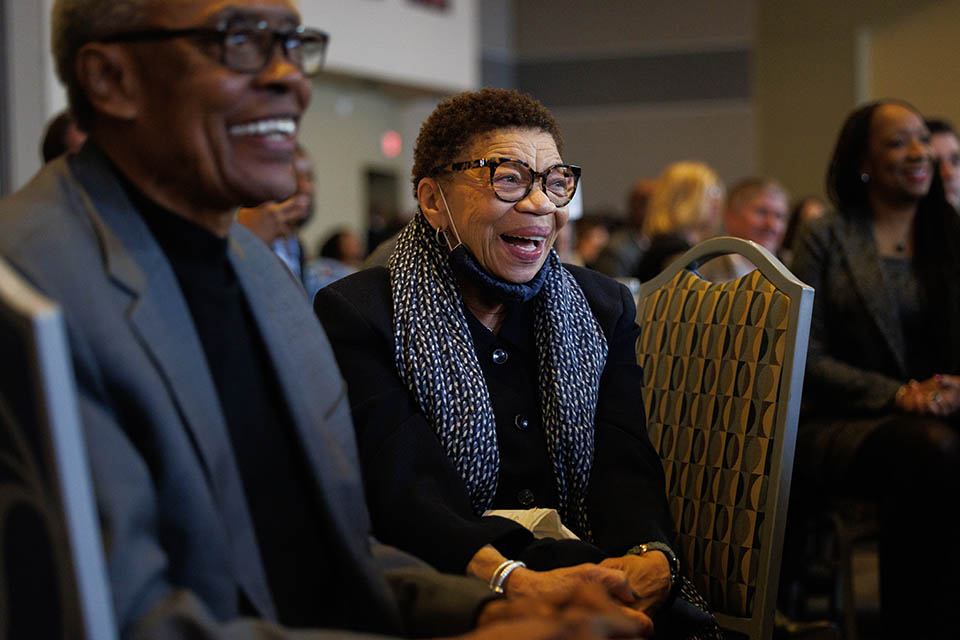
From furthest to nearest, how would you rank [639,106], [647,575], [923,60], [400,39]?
[639,106], [923,60], [400,39], [647,575]

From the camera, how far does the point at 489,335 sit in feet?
6.56

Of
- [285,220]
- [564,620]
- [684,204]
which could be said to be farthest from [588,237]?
[564,620]

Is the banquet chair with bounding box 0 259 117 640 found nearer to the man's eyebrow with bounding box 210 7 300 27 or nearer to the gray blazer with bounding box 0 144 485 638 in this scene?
the gray blazer with bounding box 0 144 485 638

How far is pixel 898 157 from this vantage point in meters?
3.18

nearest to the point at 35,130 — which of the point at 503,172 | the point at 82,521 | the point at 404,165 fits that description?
the point at 503,172

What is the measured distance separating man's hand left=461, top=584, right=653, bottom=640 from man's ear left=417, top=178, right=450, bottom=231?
1.00 metres

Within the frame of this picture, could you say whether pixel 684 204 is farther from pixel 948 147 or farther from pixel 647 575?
pixel 647 575

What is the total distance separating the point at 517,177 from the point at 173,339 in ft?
3.35

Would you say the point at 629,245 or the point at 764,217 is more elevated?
the point at 764,217

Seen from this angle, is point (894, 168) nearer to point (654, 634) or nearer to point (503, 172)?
point (503, 172)

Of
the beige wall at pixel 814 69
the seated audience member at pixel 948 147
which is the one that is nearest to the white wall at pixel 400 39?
Result: the beige wall at pixel 814 69

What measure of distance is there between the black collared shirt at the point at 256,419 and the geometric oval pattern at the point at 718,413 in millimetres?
904

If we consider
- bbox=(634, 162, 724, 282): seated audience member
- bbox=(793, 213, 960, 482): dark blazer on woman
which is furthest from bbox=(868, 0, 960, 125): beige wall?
bbox=(793, 213, 960, 482): dark blazer on woman

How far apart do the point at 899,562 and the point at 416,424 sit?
5.27ft
